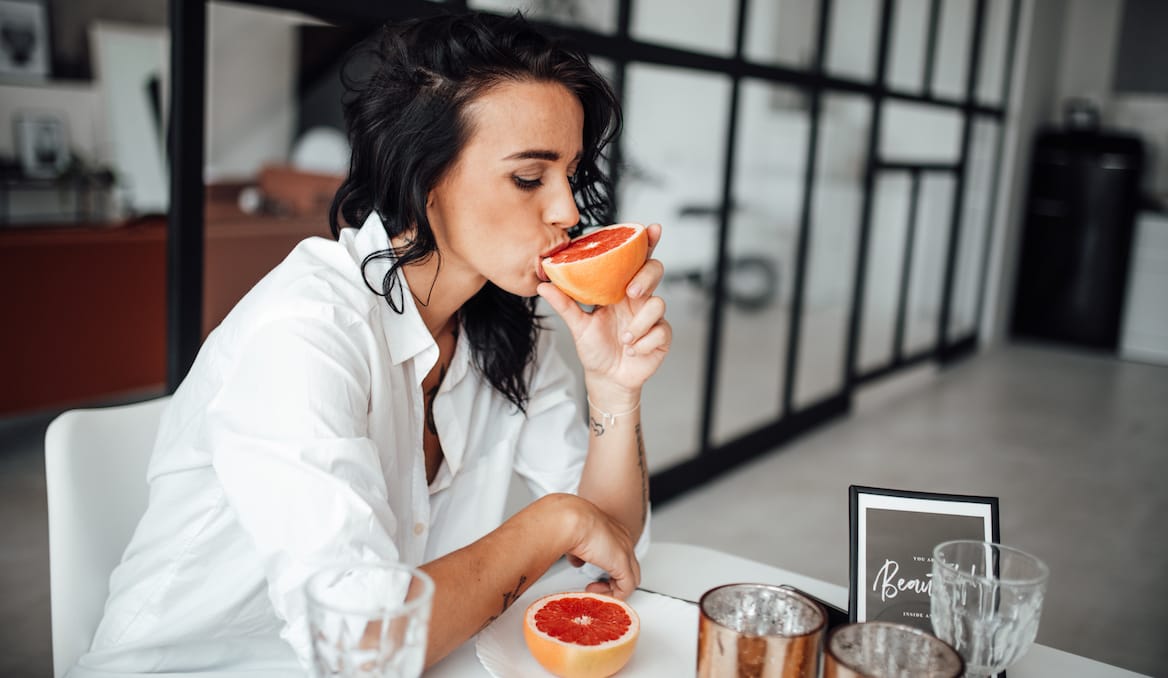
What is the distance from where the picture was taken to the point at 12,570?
283cm

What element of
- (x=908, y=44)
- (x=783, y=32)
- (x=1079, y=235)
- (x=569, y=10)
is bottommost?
(x=1079, y=235)

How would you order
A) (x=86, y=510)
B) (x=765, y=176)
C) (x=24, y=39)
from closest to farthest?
(x=86, y=510) → (x=765, y=176) → (x=24, y=39)

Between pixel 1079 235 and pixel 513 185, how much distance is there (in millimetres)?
6785

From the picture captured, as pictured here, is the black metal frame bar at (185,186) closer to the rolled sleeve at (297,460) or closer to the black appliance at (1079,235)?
the rolled sleeve at (297,460)

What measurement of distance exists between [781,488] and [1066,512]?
1.10m

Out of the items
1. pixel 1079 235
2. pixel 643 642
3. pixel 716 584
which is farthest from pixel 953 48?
pixel 643 642

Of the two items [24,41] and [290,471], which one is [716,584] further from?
[24,41]

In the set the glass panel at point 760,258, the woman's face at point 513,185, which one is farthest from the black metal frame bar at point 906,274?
the woman's face at point 513,185

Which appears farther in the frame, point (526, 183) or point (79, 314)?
point (79, 314)

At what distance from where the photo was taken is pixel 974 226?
671 centimetres

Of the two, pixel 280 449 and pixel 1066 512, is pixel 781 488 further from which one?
pixel 280 449

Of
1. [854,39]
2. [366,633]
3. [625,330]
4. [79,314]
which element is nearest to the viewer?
[366,633]

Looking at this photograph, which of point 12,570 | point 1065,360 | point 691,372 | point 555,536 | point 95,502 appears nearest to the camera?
point 555,536

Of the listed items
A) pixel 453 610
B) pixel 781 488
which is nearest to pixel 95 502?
pixel 453 610
